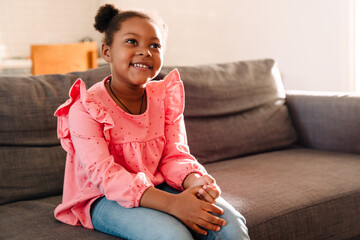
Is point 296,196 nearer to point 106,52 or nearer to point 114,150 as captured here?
point 114,150

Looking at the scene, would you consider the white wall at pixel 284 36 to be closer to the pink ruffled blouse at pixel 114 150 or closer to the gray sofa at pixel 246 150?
the gray sofa at pixel 246 150

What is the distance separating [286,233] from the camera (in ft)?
4.91

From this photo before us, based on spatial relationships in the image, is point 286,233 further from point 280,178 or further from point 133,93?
point 133,93

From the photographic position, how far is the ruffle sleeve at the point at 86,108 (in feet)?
4.39

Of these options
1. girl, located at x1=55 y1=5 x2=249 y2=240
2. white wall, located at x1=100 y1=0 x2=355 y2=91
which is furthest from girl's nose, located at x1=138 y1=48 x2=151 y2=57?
white wall, located at x1=100 y1=0 x2=355 y2=91

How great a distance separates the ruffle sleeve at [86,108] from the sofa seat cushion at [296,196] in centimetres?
48

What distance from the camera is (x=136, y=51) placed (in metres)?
1.41

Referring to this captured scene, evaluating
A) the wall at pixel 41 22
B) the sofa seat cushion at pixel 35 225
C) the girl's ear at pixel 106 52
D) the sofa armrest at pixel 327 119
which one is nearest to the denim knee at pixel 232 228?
the sofa seat cushion at pixel 35 225

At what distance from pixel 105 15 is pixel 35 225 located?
2.18ft

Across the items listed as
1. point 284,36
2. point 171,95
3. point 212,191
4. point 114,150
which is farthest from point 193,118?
point 284,36

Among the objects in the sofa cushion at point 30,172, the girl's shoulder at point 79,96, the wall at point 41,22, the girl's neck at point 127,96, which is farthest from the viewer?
the wall at point 41,22

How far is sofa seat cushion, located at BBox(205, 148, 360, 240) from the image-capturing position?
148cm

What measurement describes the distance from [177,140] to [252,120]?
80 centimetres

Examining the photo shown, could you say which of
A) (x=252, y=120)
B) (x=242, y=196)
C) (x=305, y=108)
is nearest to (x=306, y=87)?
(x=305, y=108)
